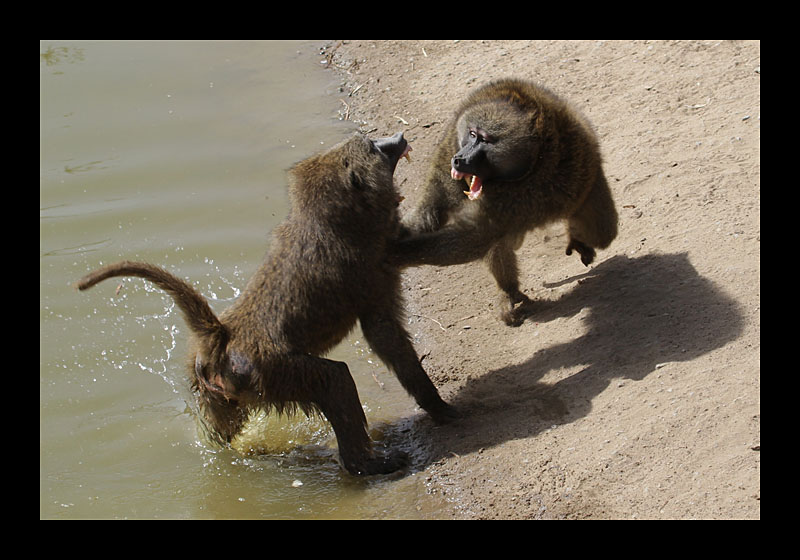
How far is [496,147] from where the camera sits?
5785 millimetres

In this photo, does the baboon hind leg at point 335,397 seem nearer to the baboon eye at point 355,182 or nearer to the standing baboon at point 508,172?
the standing baboon at point 508,172

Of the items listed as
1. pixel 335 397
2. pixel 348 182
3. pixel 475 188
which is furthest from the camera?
pixel 475 188

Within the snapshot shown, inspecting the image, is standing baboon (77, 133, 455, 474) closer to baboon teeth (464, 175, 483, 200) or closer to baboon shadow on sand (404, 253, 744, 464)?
baboon shadow on sand (404, 253, 744, 464)

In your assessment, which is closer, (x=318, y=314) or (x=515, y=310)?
(x=318, y=314)

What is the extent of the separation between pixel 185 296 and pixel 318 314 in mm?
814

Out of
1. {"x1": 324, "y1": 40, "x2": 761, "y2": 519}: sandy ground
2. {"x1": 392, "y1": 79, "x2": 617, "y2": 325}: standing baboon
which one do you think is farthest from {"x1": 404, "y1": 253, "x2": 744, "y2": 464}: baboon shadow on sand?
{"x1": 392, "y1": 79, "x2": 617, "y2": 325}: standing baboon

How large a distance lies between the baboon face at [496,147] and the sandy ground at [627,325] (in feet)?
4.29

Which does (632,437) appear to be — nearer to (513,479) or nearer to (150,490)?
(513,479)

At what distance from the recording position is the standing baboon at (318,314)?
523cm

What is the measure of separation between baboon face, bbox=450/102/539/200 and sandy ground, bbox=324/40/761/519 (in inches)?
51.4

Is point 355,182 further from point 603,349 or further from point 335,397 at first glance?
point 603,349

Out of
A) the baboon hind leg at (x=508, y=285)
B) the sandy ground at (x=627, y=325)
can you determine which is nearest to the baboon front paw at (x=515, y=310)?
the baboon hind leg at (x=508, y=285)

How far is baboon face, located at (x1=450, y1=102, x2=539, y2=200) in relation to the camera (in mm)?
5777

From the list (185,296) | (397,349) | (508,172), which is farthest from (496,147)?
(185,296)
